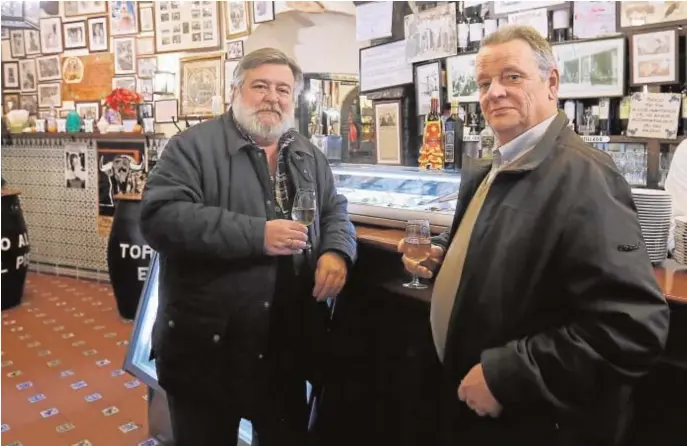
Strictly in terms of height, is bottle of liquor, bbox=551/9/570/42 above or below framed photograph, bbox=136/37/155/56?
below

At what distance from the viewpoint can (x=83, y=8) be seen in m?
6.73

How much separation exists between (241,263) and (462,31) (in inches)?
105

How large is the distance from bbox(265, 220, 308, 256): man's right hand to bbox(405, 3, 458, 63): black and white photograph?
257cm

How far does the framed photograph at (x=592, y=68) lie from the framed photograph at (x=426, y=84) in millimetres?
834

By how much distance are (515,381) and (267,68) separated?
4.08ft

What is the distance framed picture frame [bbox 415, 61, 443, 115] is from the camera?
13.7ft

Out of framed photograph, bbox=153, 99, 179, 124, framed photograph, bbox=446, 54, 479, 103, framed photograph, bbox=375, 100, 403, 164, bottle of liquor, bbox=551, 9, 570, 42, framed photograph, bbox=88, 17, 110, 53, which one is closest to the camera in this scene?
bottle of liquor, bbox=551, 9, 570, 42

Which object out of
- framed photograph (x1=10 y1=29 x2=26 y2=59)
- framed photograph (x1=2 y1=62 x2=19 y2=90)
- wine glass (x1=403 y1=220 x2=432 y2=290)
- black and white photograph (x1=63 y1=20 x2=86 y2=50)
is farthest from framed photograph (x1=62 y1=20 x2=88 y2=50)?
wine glass (x1=403 y1=220 x2=432 y2=290)

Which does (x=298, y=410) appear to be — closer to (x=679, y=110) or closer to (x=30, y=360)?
(x=679, y=110)

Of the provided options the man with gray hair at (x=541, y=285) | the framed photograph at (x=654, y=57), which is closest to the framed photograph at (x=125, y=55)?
the framed photograph at (x=654, y=57)

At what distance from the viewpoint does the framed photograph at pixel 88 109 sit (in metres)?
6.79

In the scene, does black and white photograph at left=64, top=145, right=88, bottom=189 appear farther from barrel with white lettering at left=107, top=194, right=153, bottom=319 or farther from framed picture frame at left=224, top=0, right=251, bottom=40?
framed picture frame at left=224, top=0, right=251, bottom=40

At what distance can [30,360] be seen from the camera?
4.34 meters

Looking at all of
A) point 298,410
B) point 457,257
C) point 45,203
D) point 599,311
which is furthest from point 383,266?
point 45,203
